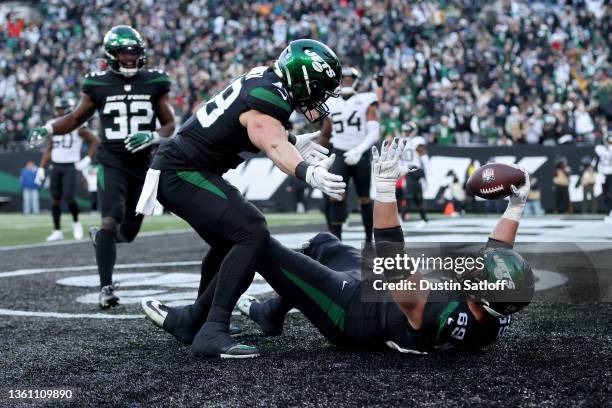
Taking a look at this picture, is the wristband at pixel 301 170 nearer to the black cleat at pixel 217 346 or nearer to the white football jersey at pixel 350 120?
the black cleat at pixel 217 346

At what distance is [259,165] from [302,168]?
16267mm

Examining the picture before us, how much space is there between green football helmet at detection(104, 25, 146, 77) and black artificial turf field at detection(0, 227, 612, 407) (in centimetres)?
196

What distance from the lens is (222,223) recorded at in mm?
4047

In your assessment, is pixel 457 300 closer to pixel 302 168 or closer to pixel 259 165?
pixel 302 168

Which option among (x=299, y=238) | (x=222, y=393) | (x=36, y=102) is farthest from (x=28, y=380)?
(x=36, y=102)

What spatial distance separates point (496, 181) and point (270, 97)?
1.11m

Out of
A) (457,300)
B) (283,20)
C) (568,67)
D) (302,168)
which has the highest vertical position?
(283,20)

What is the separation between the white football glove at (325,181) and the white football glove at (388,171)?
0.51 feet

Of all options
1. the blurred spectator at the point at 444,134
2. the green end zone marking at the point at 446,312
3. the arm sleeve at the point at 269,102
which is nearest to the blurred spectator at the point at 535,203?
the blurred spectator at the point at 444,134

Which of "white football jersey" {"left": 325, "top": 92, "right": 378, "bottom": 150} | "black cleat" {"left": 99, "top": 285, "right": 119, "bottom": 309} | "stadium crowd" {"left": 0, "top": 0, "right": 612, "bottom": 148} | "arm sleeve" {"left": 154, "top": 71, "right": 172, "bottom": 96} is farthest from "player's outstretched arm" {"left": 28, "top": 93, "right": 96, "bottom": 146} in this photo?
"stadium crowd" {"left": 0, "top": 0, "right": 612, "bottom": 148}

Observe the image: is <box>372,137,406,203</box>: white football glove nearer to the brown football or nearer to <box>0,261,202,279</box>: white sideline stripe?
the brown football

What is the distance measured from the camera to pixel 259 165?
1989 centimetres

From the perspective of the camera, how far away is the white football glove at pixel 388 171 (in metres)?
3.44

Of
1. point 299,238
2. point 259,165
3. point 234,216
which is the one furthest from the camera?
point 259,165
